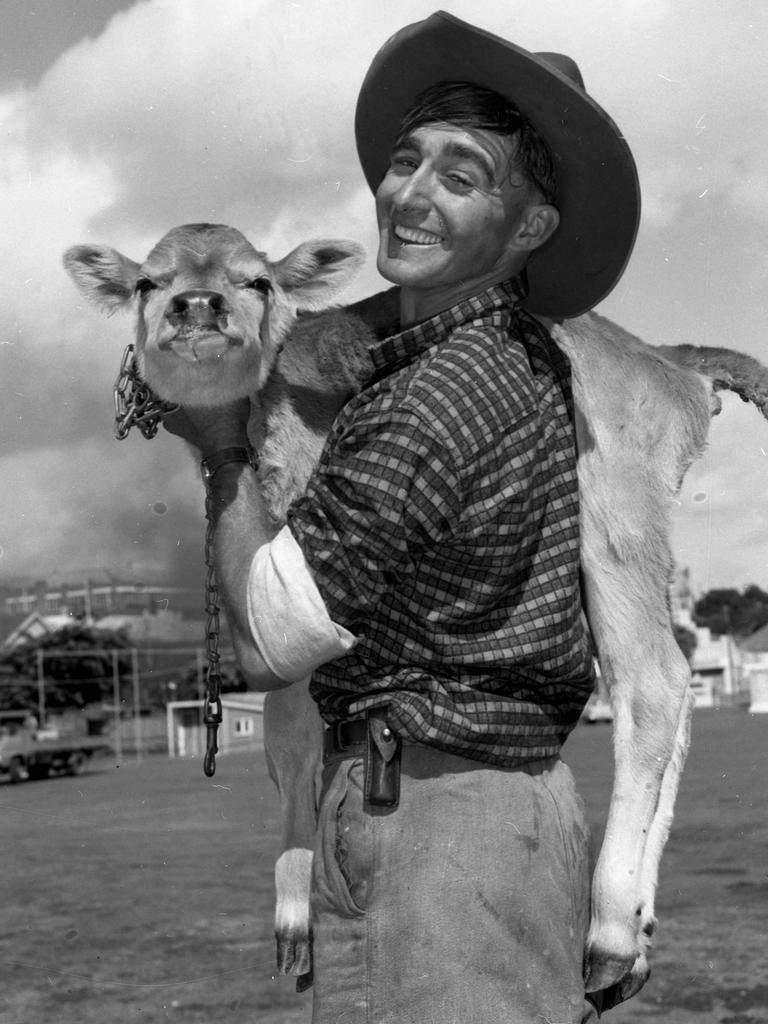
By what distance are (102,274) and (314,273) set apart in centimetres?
73

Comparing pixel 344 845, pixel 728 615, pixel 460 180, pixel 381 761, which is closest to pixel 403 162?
pixel 460 180

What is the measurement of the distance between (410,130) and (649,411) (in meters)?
1.91

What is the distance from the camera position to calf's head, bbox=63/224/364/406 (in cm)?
350

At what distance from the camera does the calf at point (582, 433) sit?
3.60 m

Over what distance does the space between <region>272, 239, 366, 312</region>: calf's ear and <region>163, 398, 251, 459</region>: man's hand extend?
166 cm

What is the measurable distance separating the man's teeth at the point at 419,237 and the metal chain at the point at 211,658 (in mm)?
695

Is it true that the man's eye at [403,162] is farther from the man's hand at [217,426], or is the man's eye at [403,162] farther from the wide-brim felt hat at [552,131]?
the man's hand at [217,426]

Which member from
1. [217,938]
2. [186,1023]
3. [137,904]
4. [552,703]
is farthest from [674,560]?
[137,904]

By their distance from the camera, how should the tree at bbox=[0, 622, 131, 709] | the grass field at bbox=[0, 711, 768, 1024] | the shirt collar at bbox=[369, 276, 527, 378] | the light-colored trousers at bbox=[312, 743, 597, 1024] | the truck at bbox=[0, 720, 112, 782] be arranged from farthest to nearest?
the tree at bbox=[0, 622, 131, 709] → the truck at bbox=[0, 720, 112, 782] → the grass field at bbox=[0, 711, 768, 1024] → the shirt collar at bbox=[369, 276, 527, 378] → the light-colored trousers at bbox=[312, 743, 597, 1024]

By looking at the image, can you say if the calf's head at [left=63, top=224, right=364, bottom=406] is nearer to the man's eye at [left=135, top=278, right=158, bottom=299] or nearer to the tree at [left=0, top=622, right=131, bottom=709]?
the man's eye at [left=135, top=278, right=158, bottom=299]

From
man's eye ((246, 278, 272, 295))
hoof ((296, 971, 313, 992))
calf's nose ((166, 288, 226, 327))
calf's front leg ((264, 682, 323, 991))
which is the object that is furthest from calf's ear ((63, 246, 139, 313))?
hoof ((296, 971, 313, 992))

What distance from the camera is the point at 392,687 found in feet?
9.09

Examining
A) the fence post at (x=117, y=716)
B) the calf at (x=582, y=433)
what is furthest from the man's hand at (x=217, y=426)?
the fence post at (x=117, y=716)

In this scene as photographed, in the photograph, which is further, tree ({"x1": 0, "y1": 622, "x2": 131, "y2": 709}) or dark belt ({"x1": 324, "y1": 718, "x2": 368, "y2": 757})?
tree ({"x1": 0, "y1": 622, "x2": 131, "y2": 709})
